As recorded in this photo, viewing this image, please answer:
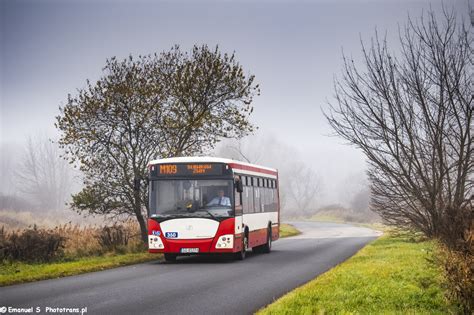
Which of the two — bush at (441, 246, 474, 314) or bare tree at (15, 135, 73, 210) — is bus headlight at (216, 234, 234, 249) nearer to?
bush at (441, 246, 474, 314)

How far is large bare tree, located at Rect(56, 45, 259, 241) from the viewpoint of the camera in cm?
2450

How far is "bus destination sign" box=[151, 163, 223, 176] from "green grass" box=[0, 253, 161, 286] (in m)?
2.89

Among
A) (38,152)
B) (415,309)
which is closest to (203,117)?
(415,309)

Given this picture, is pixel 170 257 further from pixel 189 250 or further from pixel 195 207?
pixel 195 207

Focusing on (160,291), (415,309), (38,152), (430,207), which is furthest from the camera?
(38,152)

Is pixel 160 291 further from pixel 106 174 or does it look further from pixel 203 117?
pixel 203 117

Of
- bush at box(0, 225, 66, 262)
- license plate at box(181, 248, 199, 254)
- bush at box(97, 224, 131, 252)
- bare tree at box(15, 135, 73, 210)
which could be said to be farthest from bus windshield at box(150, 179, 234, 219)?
bare tree at box(15, 135, 73, 210)

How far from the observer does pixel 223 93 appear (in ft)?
88.4

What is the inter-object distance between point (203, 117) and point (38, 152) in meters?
66.5

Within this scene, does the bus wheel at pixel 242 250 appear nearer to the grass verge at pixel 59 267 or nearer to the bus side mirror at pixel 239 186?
the bus side mirror at pixel 239 186

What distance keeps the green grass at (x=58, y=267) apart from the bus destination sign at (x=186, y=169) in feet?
9.48

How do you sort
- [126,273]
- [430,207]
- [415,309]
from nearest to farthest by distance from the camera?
1. [415,309]
2. [126,273]
3. [430,207]

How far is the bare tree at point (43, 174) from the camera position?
8150 cm

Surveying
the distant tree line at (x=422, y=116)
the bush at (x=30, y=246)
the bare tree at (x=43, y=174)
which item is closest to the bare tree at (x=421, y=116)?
the distant tree line at (x=422, y=116)
